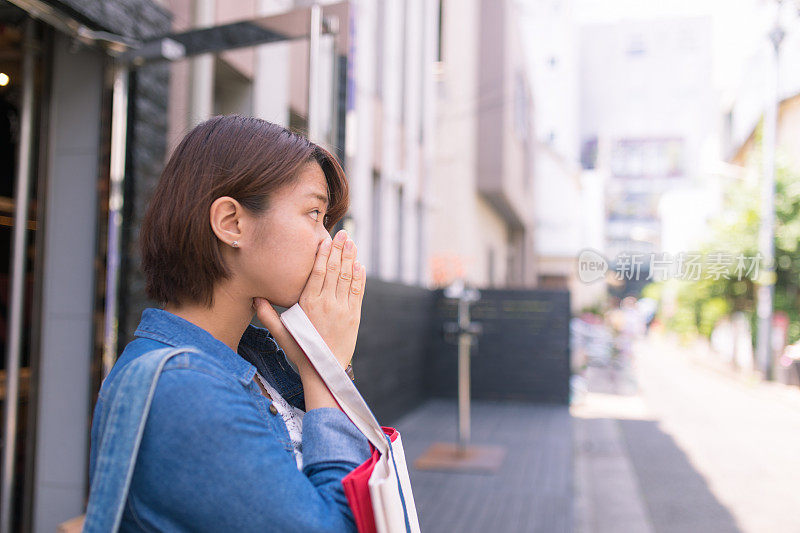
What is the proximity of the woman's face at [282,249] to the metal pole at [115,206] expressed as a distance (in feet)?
8.59

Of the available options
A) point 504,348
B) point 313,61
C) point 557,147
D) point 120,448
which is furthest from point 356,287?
point 557,147

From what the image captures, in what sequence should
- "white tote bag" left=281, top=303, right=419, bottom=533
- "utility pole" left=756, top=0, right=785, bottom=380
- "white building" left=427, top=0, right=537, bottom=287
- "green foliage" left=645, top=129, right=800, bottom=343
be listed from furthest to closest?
"white building" left=427, top=0, right=537, bottom=287
"utility pole" left=756, top=0, right=785, bottom=380
"green foliage" left=645, top=129, right=800, bottom=343
"white tote bag" left=281, top=303, right=419, bottom=533

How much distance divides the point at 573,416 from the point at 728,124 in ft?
45.3

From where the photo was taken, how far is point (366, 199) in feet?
27.8

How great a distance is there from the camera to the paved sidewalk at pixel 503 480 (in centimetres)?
479

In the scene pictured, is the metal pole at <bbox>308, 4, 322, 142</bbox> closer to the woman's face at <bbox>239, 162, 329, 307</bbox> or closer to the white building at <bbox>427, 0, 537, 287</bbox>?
the woman's face at <bbox>239, 162, 329, 307</bbox>

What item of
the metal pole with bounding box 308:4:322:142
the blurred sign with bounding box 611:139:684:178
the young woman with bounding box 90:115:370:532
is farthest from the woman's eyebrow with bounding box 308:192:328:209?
the blurred sign with bounding box 611:139:684:178

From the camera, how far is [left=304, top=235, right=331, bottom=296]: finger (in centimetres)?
109

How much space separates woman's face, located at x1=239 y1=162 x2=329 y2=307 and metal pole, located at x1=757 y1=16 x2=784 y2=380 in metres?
5.05

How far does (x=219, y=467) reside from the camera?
89 cm

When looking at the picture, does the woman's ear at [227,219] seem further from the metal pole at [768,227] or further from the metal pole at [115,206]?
the metal pole at [768,227]

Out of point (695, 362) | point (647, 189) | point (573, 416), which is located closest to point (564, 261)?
point (695, 362)

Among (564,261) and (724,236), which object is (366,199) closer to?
(724,236)

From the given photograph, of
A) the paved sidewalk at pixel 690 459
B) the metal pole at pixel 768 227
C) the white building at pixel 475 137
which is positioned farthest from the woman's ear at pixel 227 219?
the white building at pixel 475 137
